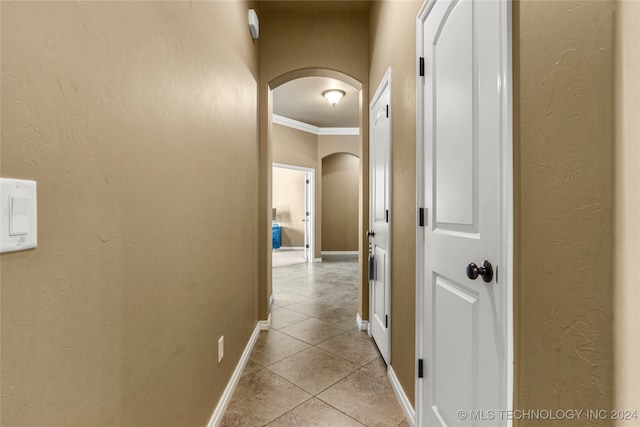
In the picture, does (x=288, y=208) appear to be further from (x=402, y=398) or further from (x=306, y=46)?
(x=402, y=398)

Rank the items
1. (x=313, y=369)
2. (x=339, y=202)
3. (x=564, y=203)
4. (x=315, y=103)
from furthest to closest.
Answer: (x=339, y=202), (x=315, y=103), (x=313, y=369), (x=564, y=203)

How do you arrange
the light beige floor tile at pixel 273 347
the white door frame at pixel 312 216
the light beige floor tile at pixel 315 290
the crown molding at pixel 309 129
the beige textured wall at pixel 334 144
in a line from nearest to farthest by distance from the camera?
the light beige floor tile at pixel 273 347
the light beige floor tile at pixel 315 290
the crown molding at pixel 309 129
the white door frame at pixel 312 216
the beige textured wall at pixel 334 144

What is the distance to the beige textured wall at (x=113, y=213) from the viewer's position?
56 centimetres

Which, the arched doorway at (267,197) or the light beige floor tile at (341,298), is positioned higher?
the arched doorway at (267,197)

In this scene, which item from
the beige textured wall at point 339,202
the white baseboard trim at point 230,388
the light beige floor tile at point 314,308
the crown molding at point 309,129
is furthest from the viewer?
the beige textured wall at point 339,202

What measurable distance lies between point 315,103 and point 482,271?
494cm

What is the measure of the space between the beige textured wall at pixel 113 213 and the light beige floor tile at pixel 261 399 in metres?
0.25

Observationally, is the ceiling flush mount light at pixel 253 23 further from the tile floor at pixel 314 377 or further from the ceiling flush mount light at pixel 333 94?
the tile floor at pixel 314 377

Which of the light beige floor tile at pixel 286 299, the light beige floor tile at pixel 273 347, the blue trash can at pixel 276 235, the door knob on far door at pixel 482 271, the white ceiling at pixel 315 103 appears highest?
the white ceiling at pixel 315 103

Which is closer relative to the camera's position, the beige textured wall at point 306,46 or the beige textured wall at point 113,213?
the beige textured wall at point 113,213

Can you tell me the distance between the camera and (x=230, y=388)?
1.82 meters

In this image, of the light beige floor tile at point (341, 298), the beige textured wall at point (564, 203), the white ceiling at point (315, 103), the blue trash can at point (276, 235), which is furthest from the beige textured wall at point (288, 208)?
the beige textured wall at point (564, 203)

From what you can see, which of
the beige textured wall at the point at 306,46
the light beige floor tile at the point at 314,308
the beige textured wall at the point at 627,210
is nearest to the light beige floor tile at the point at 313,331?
the light beige floor tile at the point at 314,308

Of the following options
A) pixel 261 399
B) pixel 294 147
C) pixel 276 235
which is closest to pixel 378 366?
pixel 261 399
